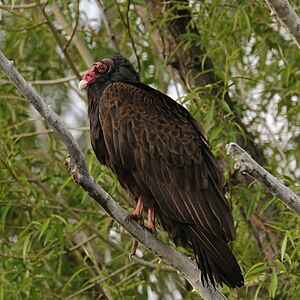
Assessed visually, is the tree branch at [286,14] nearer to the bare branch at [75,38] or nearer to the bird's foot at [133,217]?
the bird's foot at [133,217]

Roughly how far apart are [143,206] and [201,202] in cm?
31

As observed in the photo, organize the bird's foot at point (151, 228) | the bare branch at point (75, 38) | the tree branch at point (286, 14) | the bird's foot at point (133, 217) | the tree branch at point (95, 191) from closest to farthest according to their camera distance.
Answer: the tree branch at point (95, 191), the tree branch at point (286, 14), the bird's foot at point (133, 217), the bird's foot at point (151, 228), the bare branch at point (75, 38)

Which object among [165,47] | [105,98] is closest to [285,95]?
[165,47]

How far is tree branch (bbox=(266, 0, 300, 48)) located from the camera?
379cm

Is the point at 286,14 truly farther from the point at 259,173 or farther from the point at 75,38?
the point at 75,38

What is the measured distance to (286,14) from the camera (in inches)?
150

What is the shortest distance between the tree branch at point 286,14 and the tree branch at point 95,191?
3.15 feet

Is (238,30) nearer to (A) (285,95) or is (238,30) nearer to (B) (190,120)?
(A) (285,95)

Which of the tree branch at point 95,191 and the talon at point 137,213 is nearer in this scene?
the tree branch at point 95,191

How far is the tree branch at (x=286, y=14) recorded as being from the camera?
379 cm

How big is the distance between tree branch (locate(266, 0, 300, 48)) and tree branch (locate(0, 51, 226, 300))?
96 centimetres

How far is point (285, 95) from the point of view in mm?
5777

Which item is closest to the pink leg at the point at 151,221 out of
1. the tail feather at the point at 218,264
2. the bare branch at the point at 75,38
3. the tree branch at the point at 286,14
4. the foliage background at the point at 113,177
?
the tail feather at the point at 218,264

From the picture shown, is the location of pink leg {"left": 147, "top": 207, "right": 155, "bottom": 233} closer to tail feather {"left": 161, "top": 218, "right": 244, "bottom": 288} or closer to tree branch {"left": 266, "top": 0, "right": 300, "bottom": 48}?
tail feather {"left": 161, "top": 218, "right": 244, "bottom": 288}
